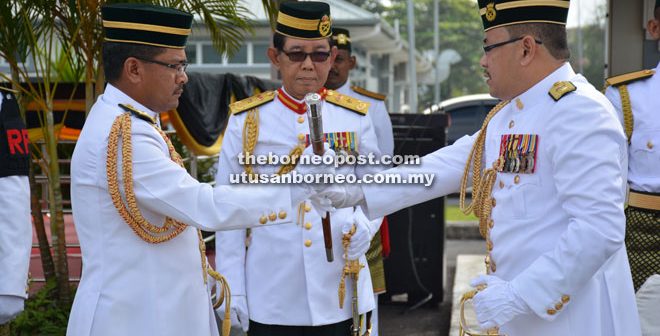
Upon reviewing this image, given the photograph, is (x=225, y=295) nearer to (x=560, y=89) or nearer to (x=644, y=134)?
(x=560, y=89)

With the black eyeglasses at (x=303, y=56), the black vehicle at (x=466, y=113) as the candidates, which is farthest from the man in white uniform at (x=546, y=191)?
the black vehicle at (x=466, y=113)

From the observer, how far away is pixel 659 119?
12.9ft

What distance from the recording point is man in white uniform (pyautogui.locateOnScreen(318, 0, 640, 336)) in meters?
2.39

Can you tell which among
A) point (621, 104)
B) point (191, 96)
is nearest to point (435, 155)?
point (621, 104)

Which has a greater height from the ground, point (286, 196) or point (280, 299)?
point (286, 196)

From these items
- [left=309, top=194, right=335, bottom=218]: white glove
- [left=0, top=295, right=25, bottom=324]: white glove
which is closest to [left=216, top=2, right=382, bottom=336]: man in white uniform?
[left=309, top=194, right=335, bottom=218]: white glove

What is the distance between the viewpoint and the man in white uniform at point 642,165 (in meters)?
3.92

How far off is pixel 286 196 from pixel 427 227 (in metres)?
4.69

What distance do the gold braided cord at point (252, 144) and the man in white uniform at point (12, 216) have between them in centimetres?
91

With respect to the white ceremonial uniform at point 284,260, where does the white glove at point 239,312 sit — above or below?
below

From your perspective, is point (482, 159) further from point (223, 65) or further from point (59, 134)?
point (223, 65)

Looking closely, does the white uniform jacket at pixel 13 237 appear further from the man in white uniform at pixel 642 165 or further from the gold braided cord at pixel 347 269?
the man in white uniform at pixel 642 165

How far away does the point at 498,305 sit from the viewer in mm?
2482

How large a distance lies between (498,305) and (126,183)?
3.81ft
